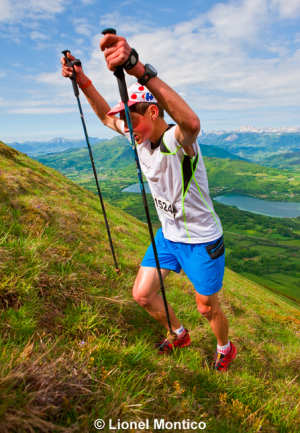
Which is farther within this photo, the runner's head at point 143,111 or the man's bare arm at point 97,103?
the man's bare arm at point 97,103

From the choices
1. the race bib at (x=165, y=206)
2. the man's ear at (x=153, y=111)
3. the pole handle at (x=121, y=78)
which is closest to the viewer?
the pole handle at (x=121, y=78)

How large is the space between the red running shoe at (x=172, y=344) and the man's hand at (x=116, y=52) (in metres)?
3.73

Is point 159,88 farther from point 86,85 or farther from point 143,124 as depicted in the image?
point 86,85

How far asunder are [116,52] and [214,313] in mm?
3810

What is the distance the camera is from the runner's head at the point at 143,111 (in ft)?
10.8

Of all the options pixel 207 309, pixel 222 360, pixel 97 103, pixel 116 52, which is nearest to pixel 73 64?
pixel 97 103

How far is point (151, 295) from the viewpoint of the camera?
3783 millimetres

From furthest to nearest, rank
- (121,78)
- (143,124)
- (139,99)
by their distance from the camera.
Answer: (143,124)
(139,99)
(121,78)

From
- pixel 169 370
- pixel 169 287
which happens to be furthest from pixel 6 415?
pixel 169 287

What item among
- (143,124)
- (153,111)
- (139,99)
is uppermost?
(139,99)

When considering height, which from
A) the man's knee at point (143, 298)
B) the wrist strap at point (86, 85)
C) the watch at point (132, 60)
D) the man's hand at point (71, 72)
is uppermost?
the man's hand at point (71, 72)

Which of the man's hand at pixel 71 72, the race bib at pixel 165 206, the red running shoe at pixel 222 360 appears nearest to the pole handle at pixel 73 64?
the man's hand at pixel 71 72

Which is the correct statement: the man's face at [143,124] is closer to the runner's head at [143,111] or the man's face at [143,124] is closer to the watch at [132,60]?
the runner's head at [143,111]

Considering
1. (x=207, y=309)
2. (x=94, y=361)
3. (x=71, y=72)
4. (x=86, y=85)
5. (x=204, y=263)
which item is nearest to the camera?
(x=94, y=361)
